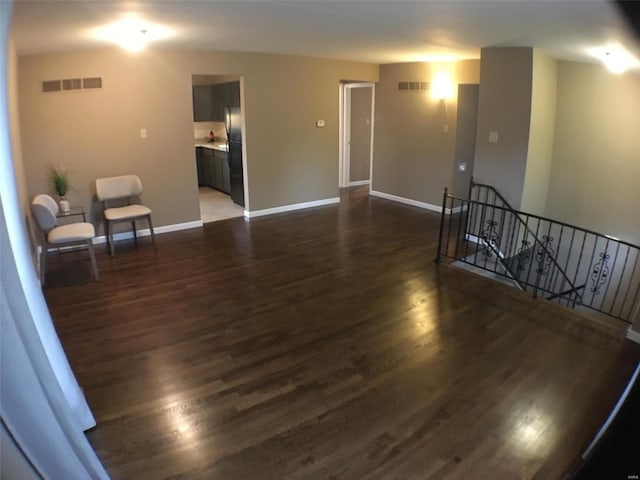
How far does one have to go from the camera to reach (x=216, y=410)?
266 cm

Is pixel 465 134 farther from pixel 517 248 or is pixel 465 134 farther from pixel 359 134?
pixel 359 134

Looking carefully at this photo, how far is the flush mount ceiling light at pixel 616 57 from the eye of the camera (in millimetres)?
4066

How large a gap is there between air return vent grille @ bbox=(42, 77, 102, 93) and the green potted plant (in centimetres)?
94

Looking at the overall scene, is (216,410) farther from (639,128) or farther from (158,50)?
(639,128)

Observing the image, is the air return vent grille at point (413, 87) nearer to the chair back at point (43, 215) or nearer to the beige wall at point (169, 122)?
the beige wall at point (169, 122)

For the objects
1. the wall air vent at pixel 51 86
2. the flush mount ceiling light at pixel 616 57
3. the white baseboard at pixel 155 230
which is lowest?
the white baseboard at pixel 155 230

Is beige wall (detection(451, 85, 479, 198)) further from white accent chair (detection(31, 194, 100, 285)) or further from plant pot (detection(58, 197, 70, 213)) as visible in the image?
plant pot (detection(58, 197, 70, 213))

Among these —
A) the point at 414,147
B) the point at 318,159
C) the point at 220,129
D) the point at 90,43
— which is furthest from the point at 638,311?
the point at 220,129

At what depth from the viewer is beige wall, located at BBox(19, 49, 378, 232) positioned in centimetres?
510

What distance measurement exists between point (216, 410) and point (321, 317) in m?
1.36

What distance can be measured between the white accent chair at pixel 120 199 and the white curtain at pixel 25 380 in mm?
3248

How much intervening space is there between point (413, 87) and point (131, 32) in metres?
4.77

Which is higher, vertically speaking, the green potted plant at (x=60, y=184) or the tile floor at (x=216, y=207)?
the green potted plant at (x=60, y=184)

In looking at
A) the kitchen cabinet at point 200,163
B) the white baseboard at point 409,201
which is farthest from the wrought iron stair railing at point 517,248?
the kitchen cabinet at point 200,163
